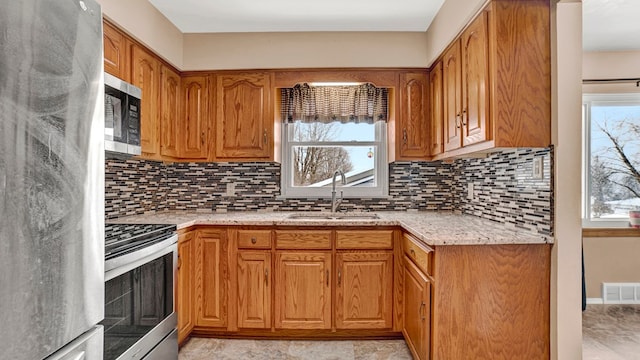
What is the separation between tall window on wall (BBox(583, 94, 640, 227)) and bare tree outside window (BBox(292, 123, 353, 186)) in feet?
7.22

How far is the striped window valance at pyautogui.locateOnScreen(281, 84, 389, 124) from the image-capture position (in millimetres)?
3078

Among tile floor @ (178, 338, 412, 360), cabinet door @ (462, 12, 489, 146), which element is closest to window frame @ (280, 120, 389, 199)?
cabinet door @ (462, 12, 489, 146)

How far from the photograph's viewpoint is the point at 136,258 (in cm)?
161

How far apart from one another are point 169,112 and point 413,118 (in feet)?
6.35

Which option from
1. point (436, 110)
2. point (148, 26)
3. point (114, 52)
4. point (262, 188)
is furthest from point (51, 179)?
point (436, 110)

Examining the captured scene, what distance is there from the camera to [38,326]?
84 centimetres

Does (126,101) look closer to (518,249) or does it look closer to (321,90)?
(321,90)

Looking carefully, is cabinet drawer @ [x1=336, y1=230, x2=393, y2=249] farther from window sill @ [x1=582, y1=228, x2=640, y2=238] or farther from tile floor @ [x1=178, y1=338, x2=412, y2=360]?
window sill @ [x1=582, y1=228, x2=640, y2=238]

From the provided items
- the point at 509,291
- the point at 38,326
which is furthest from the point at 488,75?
the point at 38,326

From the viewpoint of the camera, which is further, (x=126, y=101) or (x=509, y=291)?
(x=126, y=101)

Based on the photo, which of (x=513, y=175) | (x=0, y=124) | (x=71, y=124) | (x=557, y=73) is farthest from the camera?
(x=513, y=175)

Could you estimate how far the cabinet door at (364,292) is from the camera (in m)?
2.47

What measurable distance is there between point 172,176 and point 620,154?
4.01 meters

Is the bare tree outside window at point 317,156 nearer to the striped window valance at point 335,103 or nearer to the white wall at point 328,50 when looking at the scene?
the striped window valance at point 335,103
